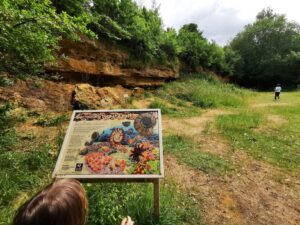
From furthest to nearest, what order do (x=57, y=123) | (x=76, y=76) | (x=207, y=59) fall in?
1. (x=207, y=59)
2. (x=76, y=76)
3. (x=57, y=123)

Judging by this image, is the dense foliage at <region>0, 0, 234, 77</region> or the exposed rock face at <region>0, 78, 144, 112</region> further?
the exposed rock face at <region>0, 78, 144, 112</region>

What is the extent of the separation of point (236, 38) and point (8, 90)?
A: 115 feet

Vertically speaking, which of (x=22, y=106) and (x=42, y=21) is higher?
(x=42, y=21)

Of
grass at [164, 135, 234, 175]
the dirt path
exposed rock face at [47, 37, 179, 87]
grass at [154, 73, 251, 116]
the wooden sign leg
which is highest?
exposed rock face at [47, 37, 179, 87]

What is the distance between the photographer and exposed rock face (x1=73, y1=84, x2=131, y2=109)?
9.55 metres

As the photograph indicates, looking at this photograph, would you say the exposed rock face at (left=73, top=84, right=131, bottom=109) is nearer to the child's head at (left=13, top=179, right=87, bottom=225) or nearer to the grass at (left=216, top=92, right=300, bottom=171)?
the grass at (left=216, top=92, right=300, bottom=171)

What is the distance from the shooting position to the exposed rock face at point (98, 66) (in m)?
10.5

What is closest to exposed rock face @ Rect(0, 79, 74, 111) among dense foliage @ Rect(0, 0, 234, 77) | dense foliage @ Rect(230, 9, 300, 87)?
dense foliage @ Rect(0, 0, 234, 77)

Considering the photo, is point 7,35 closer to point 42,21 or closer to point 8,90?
point 42,21

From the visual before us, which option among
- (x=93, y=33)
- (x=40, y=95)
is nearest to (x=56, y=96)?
(x=40, y=95)

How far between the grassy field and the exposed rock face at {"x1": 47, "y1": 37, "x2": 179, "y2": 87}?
3.25m

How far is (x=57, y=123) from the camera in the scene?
7418 millimetres

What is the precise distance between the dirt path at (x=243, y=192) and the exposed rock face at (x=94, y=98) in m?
4.97

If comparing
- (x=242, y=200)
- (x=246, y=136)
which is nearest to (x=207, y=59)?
(x=246, y=136)
